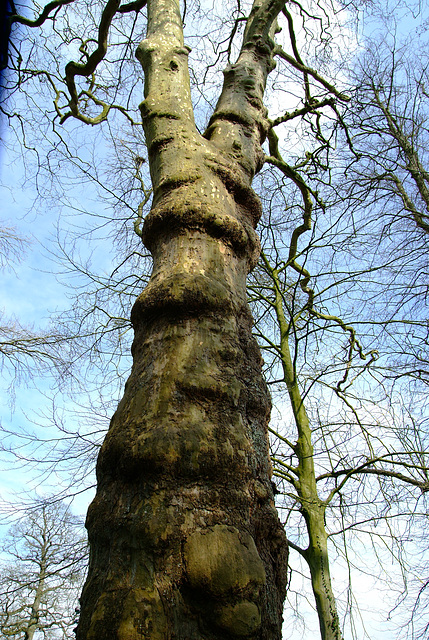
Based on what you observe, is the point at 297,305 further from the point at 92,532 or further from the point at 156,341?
the point at 92,532

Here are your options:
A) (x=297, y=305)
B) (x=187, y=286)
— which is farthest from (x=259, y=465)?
(x=297, y=305)

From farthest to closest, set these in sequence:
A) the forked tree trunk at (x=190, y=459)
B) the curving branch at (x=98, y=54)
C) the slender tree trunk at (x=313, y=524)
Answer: the slender tree trunk at (x=313, y=524)
the curving branch at (x=98, y=54)
the forked tree trunk at (x=190, y=459)

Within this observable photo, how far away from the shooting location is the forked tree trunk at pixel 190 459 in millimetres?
864

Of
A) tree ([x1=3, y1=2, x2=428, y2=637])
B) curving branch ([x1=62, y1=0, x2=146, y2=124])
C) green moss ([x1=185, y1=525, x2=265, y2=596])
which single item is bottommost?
green moss ([x1=185, y1=525, x2=265, y2=596])

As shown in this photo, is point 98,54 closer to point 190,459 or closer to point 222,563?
point 190,459

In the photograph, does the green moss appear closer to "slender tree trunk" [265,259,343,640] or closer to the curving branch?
"slender tree trunk" [265,259,343,640]

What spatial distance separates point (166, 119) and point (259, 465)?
1770 millimetres

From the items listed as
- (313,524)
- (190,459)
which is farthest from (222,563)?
(313,524)

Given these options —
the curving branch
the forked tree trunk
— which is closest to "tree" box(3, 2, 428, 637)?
the forked tree trunk

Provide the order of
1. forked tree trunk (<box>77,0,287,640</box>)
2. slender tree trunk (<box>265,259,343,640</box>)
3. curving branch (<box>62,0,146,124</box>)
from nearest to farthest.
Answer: forked tree trunk (<box>77,0,287,640</box>) → curving branch (<box>62,0,146,124</box>) → slender tree trunk (<box>265,259,343,640</box>)

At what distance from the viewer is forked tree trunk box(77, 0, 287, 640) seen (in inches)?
34.0

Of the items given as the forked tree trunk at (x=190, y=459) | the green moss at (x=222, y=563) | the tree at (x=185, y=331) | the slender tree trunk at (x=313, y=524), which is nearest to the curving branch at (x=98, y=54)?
the tree at (x=185, y=331)

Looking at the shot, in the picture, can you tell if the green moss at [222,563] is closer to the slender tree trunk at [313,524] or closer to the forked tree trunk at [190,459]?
the forked tree trunk at [190,459]

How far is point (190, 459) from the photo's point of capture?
1.00 m
